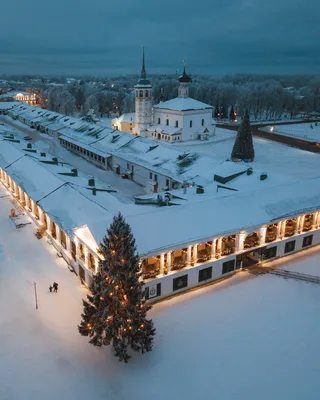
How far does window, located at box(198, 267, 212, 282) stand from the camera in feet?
70.6

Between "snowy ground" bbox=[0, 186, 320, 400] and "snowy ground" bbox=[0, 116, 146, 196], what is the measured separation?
18188 mm

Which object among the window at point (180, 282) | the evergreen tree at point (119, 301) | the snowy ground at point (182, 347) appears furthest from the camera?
the window at point (180, 282)

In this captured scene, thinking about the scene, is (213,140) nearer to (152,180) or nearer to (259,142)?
(259,142)

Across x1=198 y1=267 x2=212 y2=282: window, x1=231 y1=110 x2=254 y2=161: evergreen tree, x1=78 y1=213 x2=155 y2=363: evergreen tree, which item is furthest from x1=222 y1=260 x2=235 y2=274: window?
x1=231 y1=110 x2=254 y2=161: evergreen tree

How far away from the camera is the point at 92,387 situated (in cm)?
→ 1473

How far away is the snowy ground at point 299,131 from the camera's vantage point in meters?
72.6

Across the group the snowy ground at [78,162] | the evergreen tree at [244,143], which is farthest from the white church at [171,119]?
the evergreen tree at [244,143]

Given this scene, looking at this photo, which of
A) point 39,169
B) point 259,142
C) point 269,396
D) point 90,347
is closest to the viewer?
point 269,396

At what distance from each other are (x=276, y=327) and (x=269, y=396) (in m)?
4.17

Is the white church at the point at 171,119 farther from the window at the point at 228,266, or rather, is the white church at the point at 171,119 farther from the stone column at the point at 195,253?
the stone column at the point at 195,253

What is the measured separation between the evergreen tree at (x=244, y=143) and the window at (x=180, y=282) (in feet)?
109

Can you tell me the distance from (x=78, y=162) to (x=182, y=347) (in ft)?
120

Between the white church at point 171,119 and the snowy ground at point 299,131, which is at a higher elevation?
the white church at point 171,119

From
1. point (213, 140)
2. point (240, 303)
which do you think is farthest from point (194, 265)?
point (213, 140)
